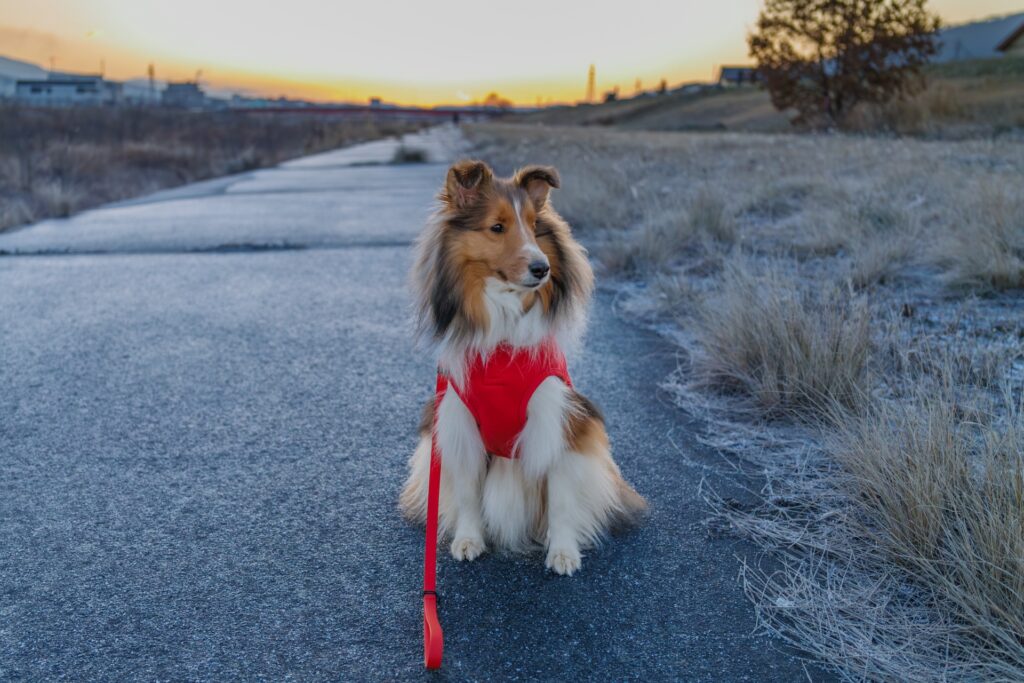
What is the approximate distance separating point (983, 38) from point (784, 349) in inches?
3207

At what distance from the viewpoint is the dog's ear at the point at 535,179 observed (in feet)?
11.0

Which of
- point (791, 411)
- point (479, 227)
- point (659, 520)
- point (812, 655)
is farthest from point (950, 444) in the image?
point (479, 227)

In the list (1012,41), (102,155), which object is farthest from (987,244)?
(1012,41)

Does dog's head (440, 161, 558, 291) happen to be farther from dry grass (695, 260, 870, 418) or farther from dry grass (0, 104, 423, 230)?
dry grass (0, 104, 423, 230)

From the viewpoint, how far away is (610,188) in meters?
13.5

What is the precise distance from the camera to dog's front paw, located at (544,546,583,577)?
10.7 ft

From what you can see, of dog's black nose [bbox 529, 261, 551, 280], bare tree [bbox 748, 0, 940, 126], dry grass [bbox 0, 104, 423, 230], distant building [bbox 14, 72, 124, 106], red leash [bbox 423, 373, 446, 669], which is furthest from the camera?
distant building [bbox 14, 72, 124, 106]

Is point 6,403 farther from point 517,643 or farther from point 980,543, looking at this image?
point 980,543

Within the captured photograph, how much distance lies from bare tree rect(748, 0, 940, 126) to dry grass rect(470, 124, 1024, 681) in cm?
2468

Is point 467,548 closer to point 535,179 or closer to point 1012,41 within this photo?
point 535,179

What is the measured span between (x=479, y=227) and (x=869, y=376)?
245cm

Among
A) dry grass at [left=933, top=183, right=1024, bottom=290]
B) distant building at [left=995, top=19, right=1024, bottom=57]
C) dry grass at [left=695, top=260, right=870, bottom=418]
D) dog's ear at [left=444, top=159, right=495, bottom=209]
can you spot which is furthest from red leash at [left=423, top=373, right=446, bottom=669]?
distant building at [left=995, top=19, right=1024, bottom=57]

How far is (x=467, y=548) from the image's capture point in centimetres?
339

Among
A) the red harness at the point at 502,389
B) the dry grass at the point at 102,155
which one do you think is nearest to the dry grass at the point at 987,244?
the red harness at the point at 502,389
